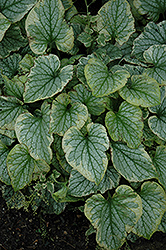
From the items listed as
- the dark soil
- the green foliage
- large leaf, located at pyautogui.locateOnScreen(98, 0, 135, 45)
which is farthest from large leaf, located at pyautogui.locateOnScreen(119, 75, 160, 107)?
the dark soil

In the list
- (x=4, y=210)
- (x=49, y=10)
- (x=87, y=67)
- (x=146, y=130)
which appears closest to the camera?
(x=87, y=67)

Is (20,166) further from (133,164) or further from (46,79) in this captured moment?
(133,164)

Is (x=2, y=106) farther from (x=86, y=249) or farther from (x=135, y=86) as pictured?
(x=86, y=249)

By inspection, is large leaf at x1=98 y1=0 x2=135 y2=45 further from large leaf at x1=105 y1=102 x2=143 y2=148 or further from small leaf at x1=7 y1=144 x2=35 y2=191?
small leaf at x1=7 y1=144 x2=35 y2=191

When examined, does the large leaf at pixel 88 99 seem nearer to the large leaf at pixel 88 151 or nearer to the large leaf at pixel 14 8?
the large leaf at pixel 88 151

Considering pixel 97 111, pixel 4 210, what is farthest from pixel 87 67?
pixel 4 210

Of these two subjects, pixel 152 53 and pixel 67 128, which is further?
pixel 152 53

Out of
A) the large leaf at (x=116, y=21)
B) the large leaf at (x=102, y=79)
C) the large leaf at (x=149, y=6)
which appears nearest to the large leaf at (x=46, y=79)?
the large leaf at (x=102, y=79)
